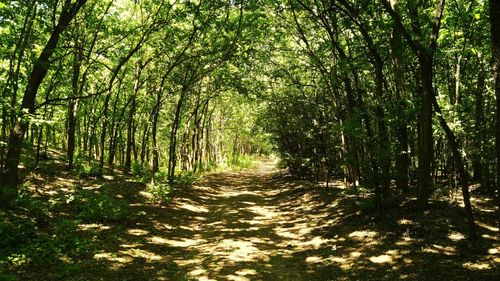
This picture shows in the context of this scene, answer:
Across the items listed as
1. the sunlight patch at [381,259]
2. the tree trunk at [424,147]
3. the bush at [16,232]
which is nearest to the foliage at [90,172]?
the bush at [16,232]

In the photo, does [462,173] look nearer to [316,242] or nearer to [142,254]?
[316,242]

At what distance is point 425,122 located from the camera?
927 centimetres

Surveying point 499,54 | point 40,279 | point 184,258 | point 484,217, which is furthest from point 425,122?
point 40,279

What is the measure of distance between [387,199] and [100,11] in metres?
14.0

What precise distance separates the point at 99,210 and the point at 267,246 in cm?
535

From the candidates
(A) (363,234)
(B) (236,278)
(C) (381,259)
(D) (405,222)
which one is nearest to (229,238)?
(B) (236,278)

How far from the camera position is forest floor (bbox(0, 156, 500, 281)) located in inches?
289

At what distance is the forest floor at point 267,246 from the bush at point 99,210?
16 centimetres

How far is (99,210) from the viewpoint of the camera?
11250mm

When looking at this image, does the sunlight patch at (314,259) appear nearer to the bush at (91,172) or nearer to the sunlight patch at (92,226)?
the sunlight patch at (92,226)

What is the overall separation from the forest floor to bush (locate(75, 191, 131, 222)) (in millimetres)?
156

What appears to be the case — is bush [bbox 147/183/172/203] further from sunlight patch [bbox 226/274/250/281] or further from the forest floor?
sunlight patch [bbox 226/274/250/281]

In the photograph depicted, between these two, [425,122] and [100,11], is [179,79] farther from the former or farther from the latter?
[425,122]

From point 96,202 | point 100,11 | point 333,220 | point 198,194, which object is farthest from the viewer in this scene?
point 198,194
